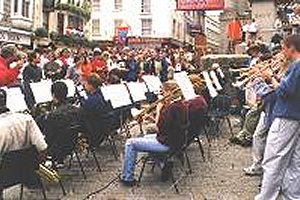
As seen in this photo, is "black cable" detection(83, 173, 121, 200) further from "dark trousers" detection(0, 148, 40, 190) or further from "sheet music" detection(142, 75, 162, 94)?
"sheet music" detection(142, 75, 162, 94)

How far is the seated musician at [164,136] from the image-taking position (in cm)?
852

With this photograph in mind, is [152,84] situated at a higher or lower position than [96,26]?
lower

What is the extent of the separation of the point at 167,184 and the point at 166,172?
0.90 ft

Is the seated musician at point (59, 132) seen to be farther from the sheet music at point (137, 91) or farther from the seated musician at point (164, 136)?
the sheet music at point (137, 91)

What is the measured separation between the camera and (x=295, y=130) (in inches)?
258

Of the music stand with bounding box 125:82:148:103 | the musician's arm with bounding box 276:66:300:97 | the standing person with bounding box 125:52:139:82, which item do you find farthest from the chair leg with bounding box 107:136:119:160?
the standing person with bounding box 125:52:139:82

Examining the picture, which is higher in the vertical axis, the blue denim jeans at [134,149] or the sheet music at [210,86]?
the sheet music at [210,86]

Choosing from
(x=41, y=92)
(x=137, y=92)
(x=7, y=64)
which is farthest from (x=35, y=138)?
(x=7, y=64)

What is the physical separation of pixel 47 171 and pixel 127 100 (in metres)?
3.19

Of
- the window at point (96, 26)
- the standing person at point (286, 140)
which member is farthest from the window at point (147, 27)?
the standing person at point (286, 140)

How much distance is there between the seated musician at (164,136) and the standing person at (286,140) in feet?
6.44

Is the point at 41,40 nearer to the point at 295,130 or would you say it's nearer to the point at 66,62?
the point at 66,62

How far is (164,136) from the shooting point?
28.1 feet

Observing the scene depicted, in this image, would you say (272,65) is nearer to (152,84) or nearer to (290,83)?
(290,83)
